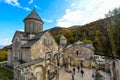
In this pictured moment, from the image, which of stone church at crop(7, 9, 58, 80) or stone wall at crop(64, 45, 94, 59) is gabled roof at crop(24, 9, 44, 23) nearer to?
stone church at crop(7, 9, 58, 80)

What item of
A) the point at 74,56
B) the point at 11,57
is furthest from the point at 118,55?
the point at 11,57

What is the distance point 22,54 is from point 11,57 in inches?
207

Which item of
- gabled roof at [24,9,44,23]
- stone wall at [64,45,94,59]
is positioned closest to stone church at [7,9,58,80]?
gabled roof at [24,9,44,23]

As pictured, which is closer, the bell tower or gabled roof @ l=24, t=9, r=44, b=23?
the bell tower

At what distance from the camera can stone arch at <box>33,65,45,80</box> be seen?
1778cm

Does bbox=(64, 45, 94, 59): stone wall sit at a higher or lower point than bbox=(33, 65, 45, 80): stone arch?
higher

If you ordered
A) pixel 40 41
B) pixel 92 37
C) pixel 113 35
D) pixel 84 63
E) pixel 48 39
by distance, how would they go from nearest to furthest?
pixel 113 35 → pixel 40 41 → pixel 48 39 → pixel 84 63 → pixel 92 37

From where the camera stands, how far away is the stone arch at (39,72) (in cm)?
1778

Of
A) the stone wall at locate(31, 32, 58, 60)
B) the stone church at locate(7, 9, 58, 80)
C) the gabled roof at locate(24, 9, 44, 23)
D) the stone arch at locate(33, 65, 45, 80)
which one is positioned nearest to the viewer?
the stone arch at locate(33, 65, 45, 80)

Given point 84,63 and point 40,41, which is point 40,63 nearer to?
point 40,41

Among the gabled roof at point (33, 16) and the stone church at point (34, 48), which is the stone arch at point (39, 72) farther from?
the gabled roof at point (33, 16)

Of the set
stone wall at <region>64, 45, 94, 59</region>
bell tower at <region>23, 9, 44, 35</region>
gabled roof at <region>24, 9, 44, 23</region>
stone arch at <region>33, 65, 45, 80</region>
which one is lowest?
stone arch at <region>33, 65, 45, 80</region>

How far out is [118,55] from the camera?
12391mm

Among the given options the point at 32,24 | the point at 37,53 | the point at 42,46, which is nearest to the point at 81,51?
the point at 42,46
